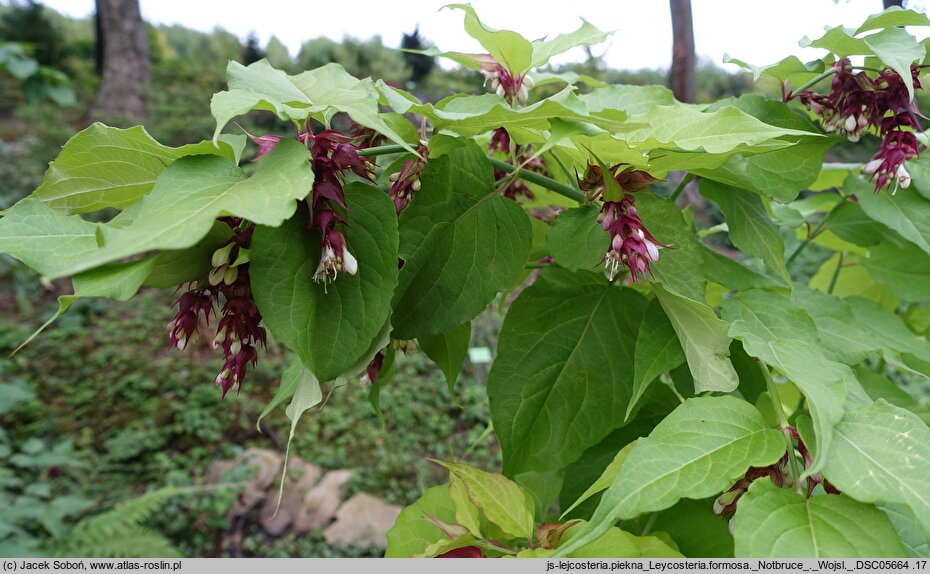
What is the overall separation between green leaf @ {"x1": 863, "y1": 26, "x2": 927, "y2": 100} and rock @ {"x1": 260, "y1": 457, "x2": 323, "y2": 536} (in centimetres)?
286

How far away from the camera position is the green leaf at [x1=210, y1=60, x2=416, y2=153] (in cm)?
39

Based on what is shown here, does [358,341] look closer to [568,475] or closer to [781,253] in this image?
[568,475]

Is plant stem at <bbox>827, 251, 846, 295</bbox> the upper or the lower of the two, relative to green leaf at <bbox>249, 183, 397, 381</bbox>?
lower

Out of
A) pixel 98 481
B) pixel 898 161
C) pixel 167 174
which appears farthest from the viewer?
pixel 98 481

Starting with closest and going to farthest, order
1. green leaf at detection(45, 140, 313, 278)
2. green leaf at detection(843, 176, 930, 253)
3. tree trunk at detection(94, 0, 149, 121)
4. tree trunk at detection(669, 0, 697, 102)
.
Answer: green leaf at detection(45, 140, 313, 278), green leaf at detection(843, 176, 930, 253), tree trunk at detection(669, 0, 697, 102), tree trunk at detection(94, 0, 149, 121)

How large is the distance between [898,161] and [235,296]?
664 millimetres

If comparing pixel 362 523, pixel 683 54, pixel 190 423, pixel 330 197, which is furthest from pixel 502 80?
pixel 190 423

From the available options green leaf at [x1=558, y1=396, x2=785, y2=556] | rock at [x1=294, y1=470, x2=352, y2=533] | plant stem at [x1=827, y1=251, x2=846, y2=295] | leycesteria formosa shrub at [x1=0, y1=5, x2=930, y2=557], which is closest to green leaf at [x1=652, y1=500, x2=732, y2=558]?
leycesteria formosa shrub at [x1=0, y1=5, x2=930, y2=557]

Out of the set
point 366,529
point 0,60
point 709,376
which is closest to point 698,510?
point 709,376

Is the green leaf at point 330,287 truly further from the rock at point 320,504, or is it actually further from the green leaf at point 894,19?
the rock at point 320,504

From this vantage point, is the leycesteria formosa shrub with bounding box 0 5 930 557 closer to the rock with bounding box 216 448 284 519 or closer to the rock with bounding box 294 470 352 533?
the rock with bounding box 294 470 352 533

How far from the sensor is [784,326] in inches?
20.6

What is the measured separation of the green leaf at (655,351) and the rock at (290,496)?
2675 mm

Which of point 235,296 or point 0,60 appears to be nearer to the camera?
point 235,296
